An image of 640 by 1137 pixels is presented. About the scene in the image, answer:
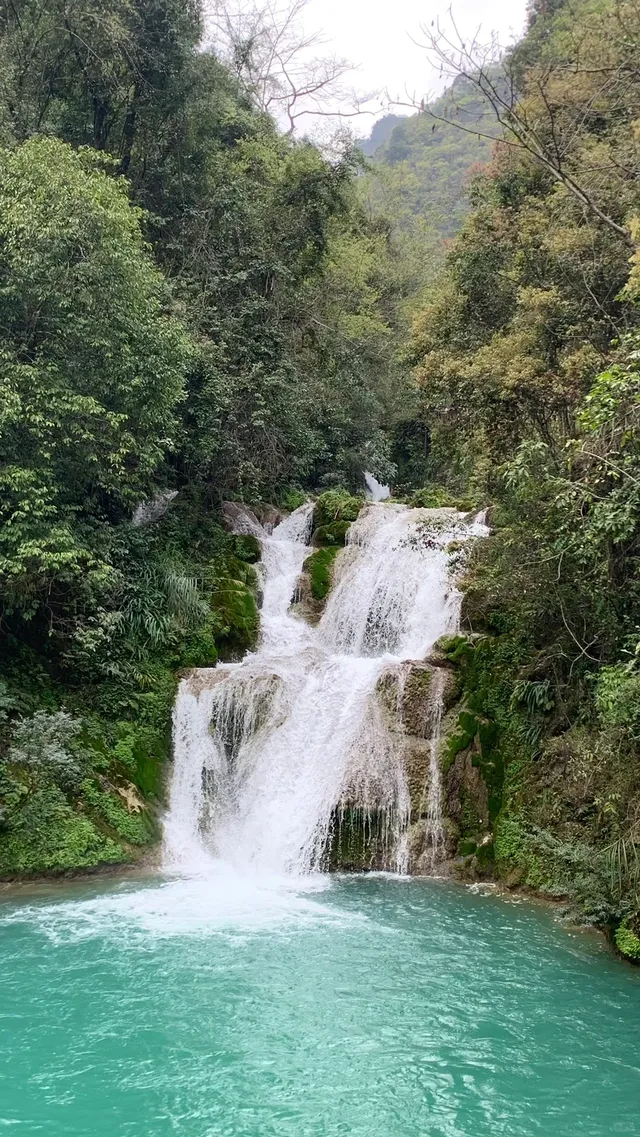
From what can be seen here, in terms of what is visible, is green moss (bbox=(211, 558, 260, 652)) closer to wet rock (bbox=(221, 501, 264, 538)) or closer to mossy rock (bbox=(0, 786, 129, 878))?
wet rock (bbox=(221, 501, 264, 538))

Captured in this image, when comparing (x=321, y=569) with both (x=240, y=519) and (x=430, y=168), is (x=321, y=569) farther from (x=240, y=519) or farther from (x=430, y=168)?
(x=430, y=168)

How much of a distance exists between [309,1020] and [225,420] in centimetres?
1248

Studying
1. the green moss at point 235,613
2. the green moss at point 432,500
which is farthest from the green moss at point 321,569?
the green moss at point 432,500

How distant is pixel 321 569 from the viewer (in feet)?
54.2

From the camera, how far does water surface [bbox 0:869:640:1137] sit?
17.9 feet

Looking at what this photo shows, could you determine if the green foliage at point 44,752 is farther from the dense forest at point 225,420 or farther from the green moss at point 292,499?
the green moss at point 292,499

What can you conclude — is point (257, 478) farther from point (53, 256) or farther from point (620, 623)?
point (620, 623)

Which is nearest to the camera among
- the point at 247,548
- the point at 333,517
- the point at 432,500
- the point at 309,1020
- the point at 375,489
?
the point at 309,1020

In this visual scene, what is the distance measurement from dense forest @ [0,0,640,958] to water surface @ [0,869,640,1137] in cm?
133

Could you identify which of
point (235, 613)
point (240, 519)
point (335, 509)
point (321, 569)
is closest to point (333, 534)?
point (335, 509)

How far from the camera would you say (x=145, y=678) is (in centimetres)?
1286

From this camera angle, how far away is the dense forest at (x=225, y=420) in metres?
10.0

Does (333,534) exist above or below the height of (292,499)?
below

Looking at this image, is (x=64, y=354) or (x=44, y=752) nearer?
(x=44, y=752)
